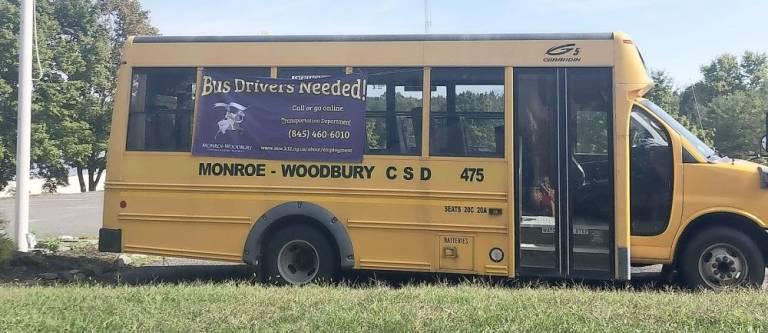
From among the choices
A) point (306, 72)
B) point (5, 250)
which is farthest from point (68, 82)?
point (306, 72)

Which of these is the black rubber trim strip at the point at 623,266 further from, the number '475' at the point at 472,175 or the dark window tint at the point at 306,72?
the dark window tint at the point at 306,72

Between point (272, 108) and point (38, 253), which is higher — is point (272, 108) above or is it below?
above

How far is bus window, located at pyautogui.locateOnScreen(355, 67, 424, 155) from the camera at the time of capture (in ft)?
22.7

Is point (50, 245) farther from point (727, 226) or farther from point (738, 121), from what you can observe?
point (738, 121)

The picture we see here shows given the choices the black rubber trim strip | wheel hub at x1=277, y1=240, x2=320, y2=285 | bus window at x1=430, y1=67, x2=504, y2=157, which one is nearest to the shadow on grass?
wheel hub at x1=277, y1=240, x2=320, y2=285

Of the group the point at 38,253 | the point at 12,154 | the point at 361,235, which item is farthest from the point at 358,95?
the point at 12,154

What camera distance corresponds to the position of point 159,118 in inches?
292

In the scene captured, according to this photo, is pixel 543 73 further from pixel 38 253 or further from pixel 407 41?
pixel 38 253

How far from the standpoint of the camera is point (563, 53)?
22.1 feet

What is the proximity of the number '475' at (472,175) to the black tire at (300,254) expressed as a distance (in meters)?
1.67

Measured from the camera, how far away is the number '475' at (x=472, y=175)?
6.79 metres

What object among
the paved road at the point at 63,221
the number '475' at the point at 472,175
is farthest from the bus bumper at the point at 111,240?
the number '475' at the point at 472,175

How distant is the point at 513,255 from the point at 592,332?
2.43 metres

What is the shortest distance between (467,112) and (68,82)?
34237 mm
